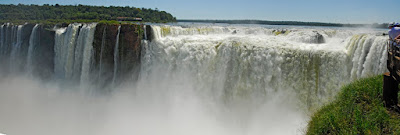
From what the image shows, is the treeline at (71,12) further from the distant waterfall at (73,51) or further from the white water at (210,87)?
the white water at (210,87)

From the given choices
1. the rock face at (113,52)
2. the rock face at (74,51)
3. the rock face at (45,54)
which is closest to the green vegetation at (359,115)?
the rock face at (113,52)

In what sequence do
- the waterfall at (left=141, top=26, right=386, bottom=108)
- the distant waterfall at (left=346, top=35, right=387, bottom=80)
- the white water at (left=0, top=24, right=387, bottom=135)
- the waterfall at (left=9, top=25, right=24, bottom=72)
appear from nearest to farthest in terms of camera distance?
the distant waterfall at (left=346, top=35, right=387, bottom=80) → the waterfall at (left=141, top=26, right=386, bottom=108) → the white water at (left=0, top=24, right=387, bottom=135) → the waterfall at (left=9, top=25, right=24, bottom=72)

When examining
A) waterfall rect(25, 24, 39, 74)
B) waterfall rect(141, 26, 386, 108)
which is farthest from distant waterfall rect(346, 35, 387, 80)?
waterfall rect(25, 24, 39, 74)

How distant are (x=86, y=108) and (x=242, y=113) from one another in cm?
781

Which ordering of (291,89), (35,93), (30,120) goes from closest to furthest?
(291,89) < (30,120) < (35,93)

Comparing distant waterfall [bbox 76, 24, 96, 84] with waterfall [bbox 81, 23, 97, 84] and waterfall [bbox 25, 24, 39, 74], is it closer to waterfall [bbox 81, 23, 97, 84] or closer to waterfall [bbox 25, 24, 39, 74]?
waterfall [bbox 81, 23, 97, 84]

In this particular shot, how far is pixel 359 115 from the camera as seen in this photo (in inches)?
205

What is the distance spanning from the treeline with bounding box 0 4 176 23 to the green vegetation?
3878 centimetres

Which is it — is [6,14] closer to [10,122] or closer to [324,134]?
[10,122]

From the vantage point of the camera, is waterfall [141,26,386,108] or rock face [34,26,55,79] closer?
waterfall [141,26,386,108]

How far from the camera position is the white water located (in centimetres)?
928

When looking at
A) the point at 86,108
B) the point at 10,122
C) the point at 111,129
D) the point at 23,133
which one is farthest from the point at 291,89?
the point at 10,122

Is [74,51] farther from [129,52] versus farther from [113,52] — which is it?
[129,52]

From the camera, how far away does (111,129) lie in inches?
449
